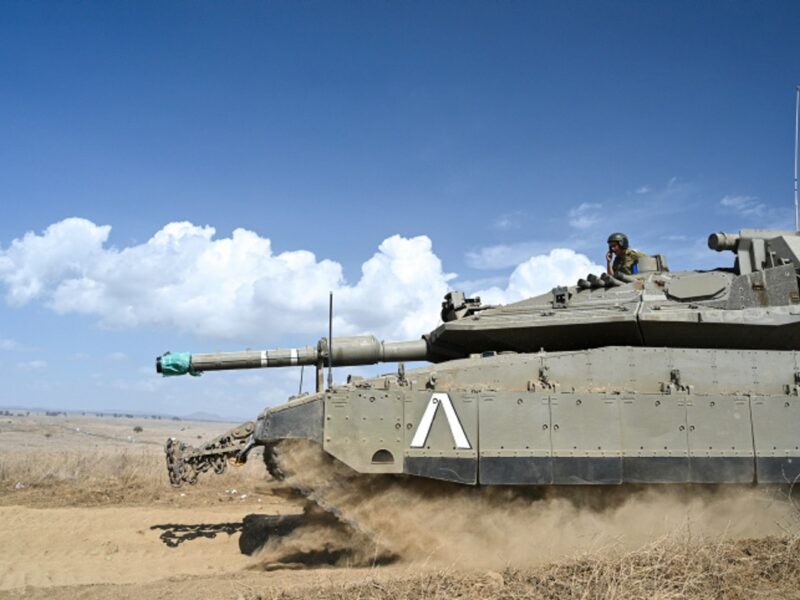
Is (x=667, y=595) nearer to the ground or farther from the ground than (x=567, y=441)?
nearer to the ground

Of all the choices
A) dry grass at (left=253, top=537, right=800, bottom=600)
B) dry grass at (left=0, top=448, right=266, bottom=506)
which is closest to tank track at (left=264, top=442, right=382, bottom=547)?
dry grass at (left=253, top=537, right=800, bottom=600)

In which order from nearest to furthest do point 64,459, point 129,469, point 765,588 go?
1. point 765,588
2. point 129,469
3. point 64,459

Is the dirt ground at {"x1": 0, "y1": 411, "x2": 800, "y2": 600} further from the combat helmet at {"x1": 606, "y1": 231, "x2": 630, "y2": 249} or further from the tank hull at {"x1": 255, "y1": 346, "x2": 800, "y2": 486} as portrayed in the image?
the combat helmet at {"x1": 606, "y1": 231, "x2": 630, "y2": 249}

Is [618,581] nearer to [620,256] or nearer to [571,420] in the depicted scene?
[571,420]

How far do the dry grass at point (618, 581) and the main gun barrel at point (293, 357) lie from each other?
4.57 m

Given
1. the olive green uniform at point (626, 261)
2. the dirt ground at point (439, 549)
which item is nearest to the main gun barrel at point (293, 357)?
the dirt ground at point (439, 549)

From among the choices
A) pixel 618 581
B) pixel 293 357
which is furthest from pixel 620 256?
pixel 618 581

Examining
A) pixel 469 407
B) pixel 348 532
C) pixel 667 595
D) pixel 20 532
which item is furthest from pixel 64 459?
pixel 667 595

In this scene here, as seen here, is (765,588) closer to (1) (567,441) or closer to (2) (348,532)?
(1) (567,441)

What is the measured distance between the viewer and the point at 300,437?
801cm

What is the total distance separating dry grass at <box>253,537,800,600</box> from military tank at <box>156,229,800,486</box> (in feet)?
4.84

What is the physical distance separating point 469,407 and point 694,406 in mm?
2886

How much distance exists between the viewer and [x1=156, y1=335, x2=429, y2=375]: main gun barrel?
10.7m

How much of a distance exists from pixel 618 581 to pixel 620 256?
22.3ft
